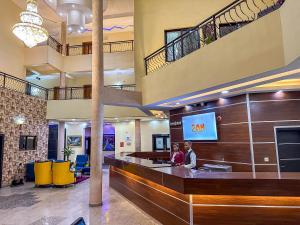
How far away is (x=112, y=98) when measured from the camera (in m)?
7.66

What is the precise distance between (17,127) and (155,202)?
25.8ft

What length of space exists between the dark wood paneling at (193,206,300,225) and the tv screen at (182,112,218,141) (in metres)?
3.67

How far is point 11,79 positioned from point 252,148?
421 inches

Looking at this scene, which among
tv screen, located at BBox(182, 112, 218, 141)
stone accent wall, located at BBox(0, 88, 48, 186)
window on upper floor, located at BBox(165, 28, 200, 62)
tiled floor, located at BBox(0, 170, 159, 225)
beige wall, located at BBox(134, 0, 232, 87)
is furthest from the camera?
stone accent wall, located at BBox(0, 88, 48, 186)

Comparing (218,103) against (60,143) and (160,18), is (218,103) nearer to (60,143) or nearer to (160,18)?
(160,18)

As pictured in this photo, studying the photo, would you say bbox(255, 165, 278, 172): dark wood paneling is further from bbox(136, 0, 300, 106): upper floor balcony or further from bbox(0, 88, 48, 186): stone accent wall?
bbox(0, 88, 48, 186): stone accent wall

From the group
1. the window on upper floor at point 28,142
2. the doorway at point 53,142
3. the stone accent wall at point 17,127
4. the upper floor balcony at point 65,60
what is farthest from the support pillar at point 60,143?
the upper floor balcony at point 65,60

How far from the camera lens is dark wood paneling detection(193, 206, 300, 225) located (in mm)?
3457

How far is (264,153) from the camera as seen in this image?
608cm

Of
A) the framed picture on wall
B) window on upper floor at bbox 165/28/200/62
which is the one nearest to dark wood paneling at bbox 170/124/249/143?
window on upper floor at bbox 165/28/200/62

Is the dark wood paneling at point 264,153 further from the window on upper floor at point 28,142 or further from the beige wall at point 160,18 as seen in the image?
the window on upper floor at point 28,142

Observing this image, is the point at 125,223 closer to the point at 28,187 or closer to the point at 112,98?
the point at 112,98

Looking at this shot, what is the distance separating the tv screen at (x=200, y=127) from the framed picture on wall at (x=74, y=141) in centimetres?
989

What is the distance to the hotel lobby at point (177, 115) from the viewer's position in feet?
12.2
